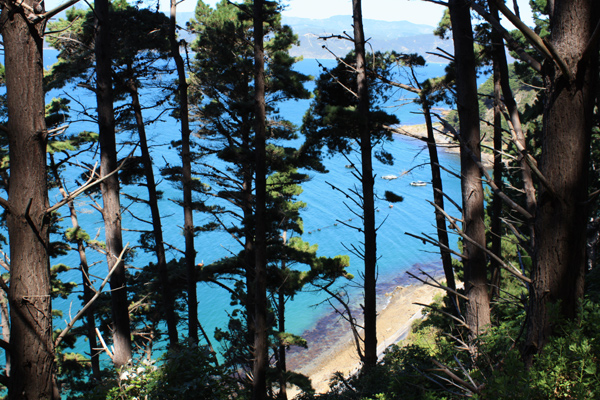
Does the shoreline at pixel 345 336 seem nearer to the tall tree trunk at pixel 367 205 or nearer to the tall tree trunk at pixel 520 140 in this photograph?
the tall tree trunk at pixel 367 205

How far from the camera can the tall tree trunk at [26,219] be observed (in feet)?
7.58

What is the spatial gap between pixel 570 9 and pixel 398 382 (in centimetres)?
299

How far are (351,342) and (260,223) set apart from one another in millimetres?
14374

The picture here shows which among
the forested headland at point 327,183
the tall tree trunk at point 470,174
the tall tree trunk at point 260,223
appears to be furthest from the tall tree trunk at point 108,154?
the tall tree trunk at point 470,174

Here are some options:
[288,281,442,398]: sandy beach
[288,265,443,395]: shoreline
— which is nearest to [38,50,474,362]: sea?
[288,265,443,395]: shoreline

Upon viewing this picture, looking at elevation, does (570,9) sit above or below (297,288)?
above

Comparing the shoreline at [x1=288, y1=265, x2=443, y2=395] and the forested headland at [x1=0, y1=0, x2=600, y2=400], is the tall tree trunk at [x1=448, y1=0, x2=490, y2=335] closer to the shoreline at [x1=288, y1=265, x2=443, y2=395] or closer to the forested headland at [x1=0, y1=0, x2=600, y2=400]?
the forested headland at [x1=0, y1=0, x2=600, y2=400]

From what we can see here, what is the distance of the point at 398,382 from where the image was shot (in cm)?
352

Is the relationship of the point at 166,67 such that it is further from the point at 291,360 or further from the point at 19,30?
the point at 291,360

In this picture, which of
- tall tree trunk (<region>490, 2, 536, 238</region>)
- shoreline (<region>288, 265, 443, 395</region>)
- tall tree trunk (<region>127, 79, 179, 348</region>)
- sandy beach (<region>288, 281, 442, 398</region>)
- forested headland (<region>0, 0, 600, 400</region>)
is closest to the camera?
forested headland (<region>0, 0, 600, 400</region>)

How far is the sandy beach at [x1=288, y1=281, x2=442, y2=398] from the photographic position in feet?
57.8

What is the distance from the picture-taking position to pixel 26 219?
232 centimetres

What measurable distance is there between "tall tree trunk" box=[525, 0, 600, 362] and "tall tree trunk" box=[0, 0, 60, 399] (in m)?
2.69

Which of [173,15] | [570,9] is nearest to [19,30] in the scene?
[570,9]
